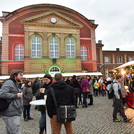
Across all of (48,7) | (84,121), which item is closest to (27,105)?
(84,121)

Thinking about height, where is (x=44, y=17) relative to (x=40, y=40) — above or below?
above

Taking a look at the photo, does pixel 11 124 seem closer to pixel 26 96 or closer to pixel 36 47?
pixel 26 96

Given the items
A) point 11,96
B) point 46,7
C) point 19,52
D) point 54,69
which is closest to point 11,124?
point 11,96

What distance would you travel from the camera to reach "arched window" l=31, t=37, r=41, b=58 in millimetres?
23734

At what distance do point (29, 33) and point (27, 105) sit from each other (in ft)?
62.3

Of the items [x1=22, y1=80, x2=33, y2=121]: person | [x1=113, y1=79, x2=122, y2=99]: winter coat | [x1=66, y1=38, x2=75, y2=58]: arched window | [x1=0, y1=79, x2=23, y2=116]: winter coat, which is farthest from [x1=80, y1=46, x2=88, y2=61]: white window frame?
[x1=0, y1=79, x2=23, y2=116]: winter coat

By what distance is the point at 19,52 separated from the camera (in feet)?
80.5

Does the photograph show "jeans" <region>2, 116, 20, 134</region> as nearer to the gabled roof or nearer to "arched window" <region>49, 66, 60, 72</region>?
"arched window" <region>49, 66, 60, 72</region>

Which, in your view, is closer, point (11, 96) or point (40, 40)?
point (11, 96)

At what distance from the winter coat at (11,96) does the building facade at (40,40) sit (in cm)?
2008

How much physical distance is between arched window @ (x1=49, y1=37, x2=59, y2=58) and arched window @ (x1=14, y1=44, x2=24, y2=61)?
16.3 feet

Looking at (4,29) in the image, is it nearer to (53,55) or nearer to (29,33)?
(29,33)

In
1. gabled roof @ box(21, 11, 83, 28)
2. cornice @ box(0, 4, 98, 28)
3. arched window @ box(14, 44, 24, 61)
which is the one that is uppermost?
cornice @ box(0, 4, 98, 28)

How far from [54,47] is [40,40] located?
2.65 metres
